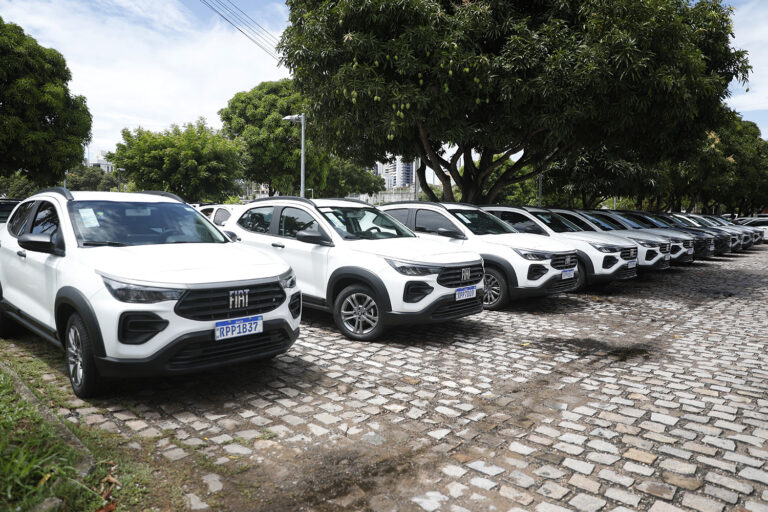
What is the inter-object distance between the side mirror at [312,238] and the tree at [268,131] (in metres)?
29.7

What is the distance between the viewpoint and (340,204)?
756 centimetres

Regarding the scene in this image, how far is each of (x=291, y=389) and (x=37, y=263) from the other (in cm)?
264

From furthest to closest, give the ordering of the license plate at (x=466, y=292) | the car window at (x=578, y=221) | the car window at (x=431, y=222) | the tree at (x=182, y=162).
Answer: the tree at (x=182, y=162) < the car window at (x=578, y=221) < the car window at (x=431, y=222) < the license plate at (x=466, y=292)

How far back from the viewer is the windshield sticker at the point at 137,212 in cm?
519

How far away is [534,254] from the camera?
848 cm

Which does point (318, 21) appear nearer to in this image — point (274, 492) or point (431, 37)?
point (431, 37)

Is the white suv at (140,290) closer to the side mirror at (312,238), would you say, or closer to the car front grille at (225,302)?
the car front grille at (225,302)

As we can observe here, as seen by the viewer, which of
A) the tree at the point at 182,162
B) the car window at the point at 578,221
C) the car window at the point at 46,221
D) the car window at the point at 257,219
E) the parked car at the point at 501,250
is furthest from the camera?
the tree at the point at 182,162

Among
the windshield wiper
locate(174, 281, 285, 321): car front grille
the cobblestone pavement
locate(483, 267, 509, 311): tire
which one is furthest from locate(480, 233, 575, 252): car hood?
the windshield wiper

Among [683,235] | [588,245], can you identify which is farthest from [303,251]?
[683,235]

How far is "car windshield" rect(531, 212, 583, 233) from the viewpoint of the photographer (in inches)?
441

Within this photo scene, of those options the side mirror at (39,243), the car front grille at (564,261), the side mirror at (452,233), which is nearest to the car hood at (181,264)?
the side mirror at (39,243)

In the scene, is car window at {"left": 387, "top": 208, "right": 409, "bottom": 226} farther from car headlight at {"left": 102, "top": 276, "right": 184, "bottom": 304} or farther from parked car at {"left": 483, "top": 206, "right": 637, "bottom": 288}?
car headlight at {"left": 102, "top": 276, "right": 184, "bottom": 304}

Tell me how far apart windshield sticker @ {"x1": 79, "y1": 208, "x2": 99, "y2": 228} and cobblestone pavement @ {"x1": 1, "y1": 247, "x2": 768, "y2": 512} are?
4.72 ft
